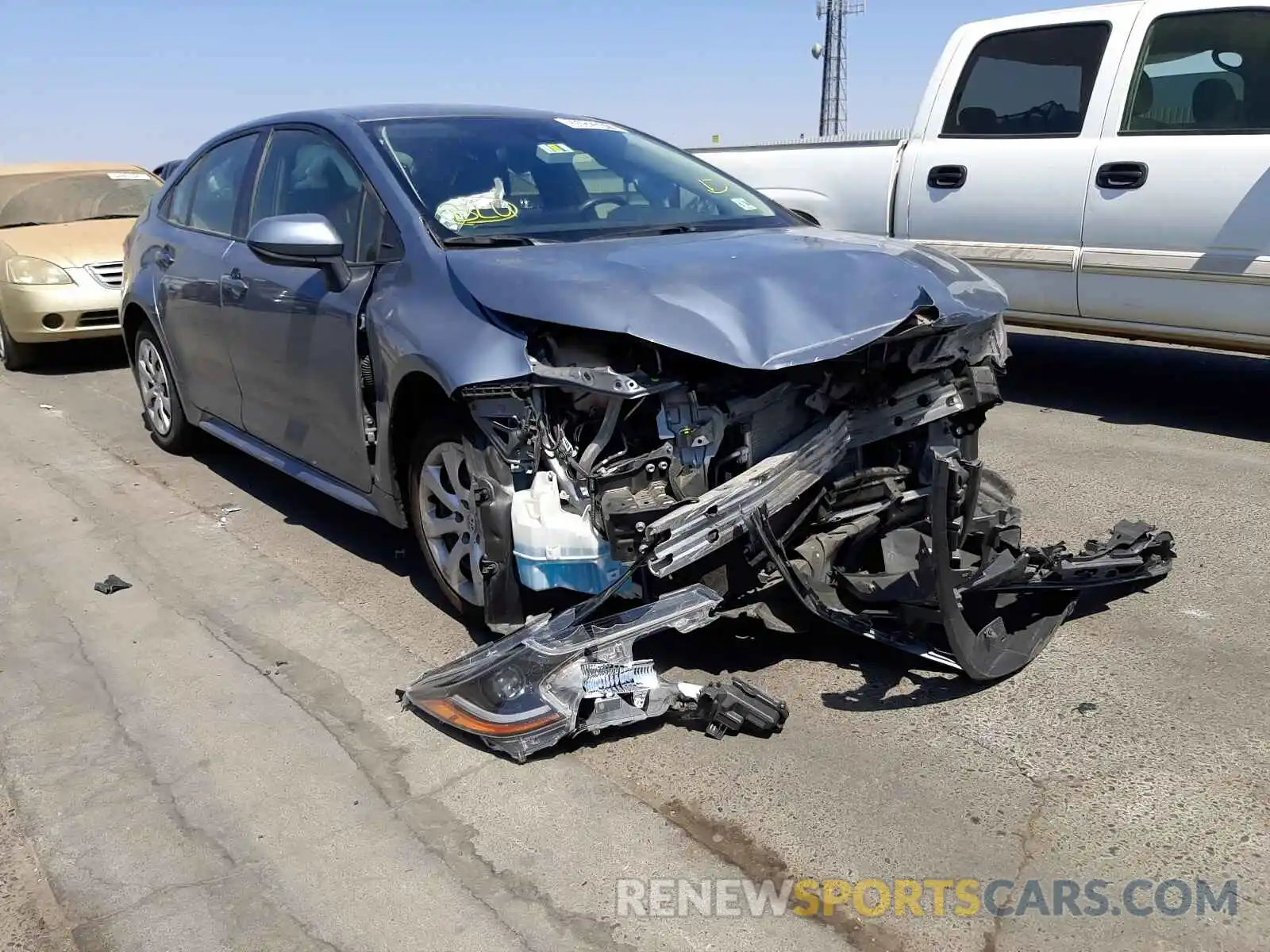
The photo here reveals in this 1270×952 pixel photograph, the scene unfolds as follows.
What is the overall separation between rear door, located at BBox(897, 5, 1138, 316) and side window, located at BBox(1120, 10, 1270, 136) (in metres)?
0.19

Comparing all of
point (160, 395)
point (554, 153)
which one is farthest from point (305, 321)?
point (160, 395)

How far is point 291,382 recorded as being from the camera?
179 inches

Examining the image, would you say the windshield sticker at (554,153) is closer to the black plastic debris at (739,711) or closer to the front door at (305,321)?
the front door at (305,321)

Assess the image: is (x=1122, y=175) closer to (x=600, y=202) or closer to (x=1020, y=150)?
(x=1020, y=150)

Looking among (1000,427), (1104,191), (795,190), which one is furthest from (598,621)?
(795,190)

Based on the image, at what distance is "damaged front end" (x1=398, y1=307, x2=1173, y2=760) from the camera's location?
3.16 metres

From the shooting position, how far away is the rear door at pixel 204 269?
5.16 meters

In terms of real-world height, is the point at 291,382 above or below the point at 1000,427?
above

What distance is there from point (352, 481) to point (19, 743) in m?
1.44

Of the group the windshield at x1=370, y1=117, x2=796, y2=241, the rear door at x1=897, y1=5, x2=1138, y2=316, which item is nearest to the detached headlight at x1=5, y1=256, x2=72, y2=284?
the windshield at x1=370, y1=117, x2=796, y2=241

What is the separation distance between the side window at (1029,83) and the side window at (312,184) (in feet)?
13.0

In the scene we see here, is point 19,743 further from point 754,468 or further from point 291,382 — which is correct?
point 754,468

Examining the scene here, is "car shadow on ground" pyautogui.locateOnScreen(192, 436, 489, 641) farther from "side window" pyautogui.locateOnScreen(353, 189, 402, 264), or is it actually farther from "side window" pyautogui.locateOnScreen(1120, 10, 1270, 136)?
"side window" pyautogui.locateOnScreen(1120, 10, 1270, 136)

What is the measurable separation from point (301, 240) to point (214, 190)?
1.91 m
